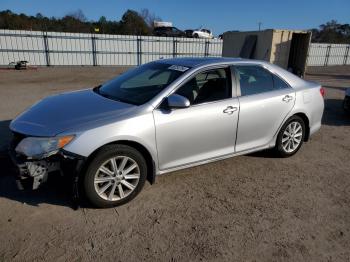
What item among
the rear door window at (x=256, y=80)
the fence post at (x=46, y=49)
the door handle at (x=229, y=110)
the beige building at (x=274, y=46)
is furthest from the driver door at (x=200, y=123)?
the fence post at (x=46, y=49)

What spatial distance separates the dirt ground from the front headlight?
56cm

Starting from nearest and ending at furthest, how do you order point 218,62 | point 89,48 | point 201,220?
point 201,220 → point 218,62 → point 89,48

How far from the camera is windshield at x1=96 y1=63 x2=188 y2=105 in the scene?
3.70 meters

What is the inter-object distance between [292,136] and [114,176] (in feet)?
9.47

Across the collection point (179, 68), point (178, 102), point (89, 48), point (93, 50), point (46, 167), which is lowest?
point (93, 50)

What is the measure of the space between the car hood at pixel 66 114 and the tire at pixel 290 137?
2.40 m

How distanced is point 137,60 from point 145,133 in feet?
75.8

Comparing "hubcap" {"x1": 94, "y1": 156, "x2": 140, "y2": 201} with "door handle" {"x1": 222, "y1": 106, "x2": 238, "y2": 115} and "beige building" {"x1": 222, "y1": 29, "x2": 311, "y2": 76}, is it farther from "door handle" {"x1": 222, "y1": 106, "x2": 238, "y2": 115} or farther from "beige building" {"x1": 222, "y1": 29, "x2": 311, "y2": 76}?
"beige building" {"x1": 222, "y1": 29, "x2": 311, "y2": 76}

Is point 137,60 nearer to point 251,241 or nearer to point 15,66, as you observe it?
point 15,66

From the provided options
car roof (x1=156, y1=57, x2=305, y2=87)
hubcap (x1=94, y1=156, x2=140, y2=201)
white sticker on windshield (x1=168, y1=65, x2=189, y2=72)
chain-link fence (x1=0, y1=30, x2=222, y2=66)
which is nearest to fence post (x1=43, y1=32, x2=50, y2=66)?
chain-link fence (x1=0, y1=30, x2=222, y2=66)

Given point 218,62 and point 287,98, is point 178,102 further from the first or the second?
point 287,98

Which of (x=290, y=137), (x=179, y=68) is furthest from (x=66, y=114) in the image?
(x=290, y=137)

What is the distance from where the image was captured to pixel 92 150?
305cm

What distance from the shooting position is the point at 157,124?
3.40 meters
